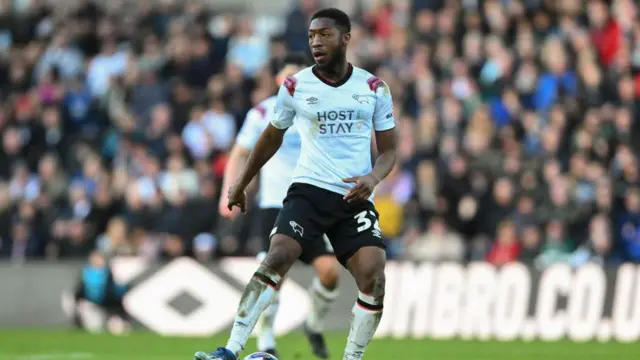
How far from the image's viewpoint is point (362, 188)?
31.0ft

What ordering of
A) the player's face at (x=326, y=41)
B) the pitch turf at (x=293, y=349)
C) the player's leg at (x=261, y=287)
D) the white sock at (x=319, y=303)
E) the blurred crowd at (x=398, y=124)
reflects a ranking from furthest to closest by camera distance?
1. the blurred crowd at (x=398, y=124)
2. the pitch turf at (x=293, y=349)
3. the white sock at (x=319, y=303)
4. the player's face at (x=326, y=41)
5. the player's leg at (x=261, y=287)

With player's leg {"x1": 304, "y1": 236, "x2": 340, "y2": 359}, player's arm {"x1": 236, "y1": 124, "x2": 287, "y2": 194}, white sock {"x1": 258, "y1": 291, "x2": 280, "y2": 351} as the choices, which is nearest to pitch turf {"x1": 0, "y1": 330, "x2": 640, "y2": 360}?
player's leg {"x1": 304, "y1": 236, "x2": 340, "y2": 359}

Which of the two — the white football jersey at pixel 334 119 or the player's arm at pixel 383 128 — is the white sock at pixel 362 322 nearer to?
the white football jersey at pixel 334 119

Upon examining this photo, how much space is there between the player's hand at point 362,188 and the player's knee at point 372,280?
1.66ft

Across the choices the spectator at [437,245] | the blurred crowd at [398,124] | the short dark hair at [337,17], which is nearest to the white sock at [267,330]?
the short dark hair at [337,17]

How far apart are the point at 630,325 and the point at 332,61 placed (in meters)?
9.51

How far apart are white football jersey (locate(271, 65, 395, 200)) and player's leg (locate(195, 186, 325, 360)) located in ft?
0.78

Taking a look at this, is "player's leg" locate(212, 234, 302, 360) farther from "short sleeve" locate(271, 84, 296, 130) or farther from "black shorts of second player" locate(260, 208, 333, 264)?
"black shorts of second player" locate(260, 208, 333, 264)

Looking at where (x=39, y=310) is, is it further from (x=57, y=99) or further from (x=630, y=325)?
(x=630, y=325)

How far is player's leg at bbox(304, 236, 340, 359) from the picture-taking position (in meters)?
12.3

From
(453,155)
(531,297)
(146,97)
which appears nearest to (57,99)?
(146,97)

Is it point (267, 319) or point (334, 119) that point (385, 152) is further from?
point (267, 319)

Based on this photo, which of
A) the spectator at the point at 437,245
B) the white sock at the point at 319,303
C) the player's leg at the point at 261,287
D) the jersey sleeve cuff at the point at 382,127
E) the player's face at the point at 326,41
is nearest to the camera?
the player's leg at the point at 261,287

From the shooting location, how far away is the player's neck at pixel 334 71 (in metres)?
9.54
